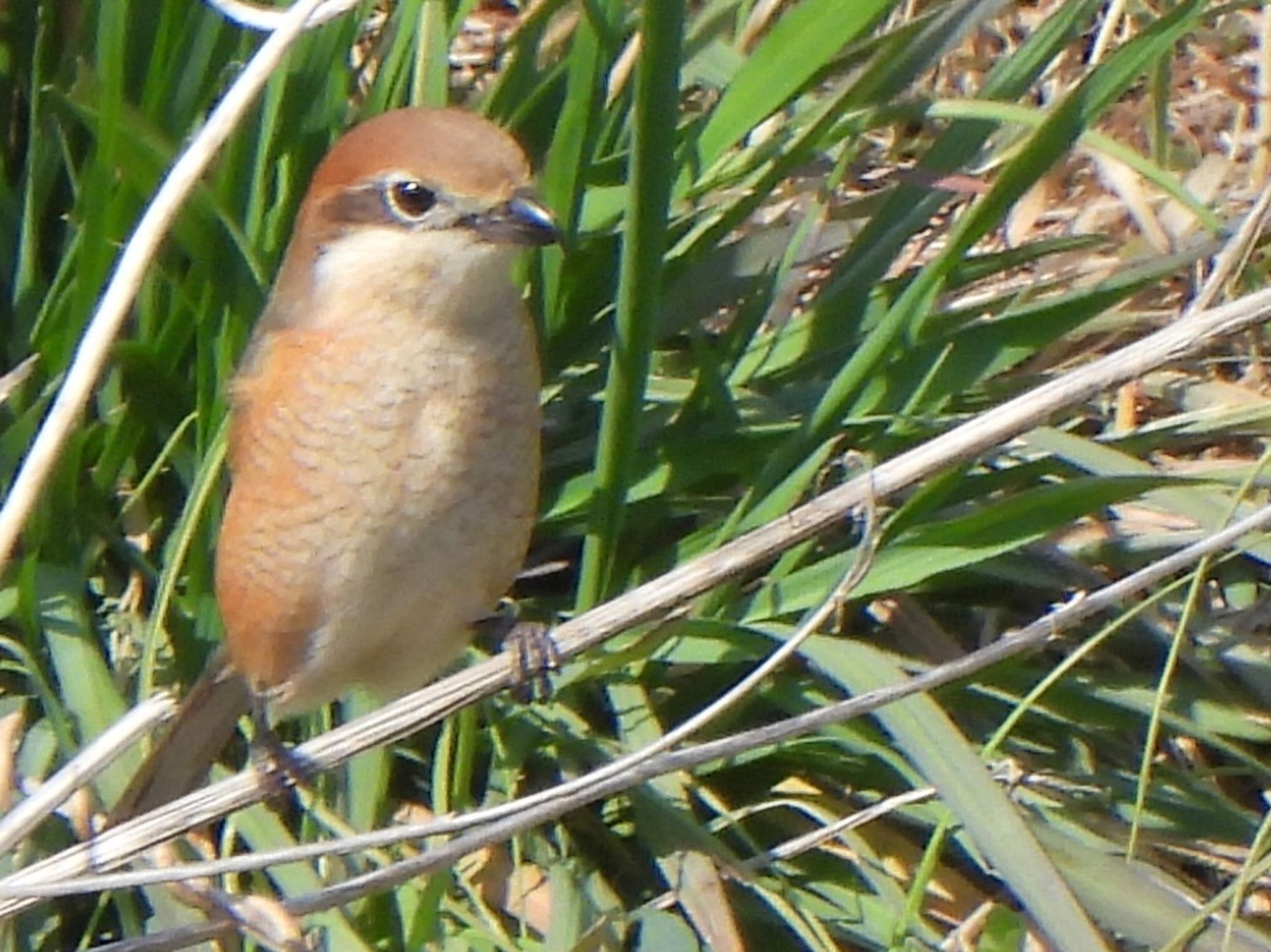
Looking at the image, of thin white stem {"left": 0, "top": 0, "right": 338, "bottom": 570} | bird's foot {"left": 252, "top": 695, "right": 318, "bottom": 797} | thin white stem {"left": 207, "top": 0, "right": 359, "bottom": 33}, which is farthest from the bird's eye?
bird's foot {"left": 252, "top": 695, "right": 318, "bottom": 797}

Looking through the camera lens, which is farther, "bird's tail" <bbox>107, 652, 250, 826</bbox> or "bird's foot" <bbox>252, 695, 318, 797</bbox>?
"bird's tail" <bbox>107, 652, 250, 826</bbox>

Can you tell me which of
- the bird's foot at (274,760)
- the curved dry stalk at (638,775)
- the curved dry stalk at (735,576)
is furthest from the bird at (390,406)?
the curved dry stalk at (638,775)

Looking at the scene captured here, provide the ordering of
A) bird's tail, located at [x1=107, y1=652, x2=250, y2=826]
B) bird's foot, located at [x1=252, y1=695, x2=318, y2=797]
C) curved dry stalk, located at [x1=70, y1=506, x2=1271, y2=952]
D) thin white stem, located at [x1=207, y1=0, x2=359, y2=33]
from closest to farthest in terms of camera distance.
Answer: curved dry stalk, located at [x1=70, y1=506, x2=1271, y2=952] → thin white stem, located at [x1=207, y1=0, x2=359, y2=33] → bird's foot, located at [x1=252, y1=695, x2=318, y2=797] → bird's tail, located at [x1=107, y1=652, x2=250, y2=826]

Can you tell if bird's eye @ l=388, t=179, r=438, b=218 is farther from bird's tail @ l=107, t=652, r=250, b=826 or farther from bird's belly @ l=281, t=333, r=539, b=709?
bird's tail @ l=107, t=652, r=250, b=826

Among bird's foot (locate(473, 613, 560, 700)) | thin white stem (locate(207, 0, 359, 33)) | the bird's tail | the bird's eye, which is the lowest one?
the bird's tail

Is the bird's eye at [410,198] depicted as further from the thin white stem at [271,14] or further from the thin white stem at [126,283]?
the thin white stem at [126,283]

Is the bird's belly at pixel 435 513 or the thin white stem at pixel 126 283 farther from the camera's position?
the bird's belly at pixel 435 513

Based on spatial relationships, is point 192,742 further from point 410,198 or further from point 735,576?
point 735,576

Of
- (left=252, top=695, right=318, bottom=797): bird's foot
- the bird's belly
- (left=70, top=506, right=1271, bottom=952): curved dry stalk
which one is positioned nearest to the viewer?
(left=70, top=506, right=1271, bottom=952): curved dry stalk
